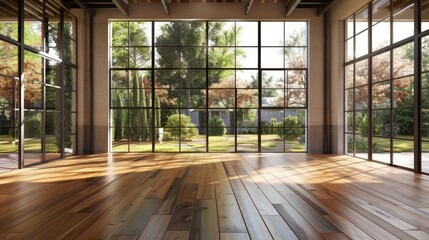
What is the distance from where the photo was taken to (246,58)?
32.0ft

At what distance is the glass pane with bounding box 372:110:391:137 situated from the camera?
7.15 metres

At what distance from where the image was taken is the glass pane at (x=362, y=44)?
8.12 m

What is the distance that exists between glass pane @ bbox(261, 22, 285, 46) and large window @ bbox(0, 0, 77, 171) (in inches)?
210

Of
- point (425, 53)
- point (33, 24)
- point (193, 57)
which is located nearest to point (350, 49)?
point (425, 53)

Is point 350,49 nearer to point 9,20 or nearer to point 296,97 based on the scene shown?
point 296,97

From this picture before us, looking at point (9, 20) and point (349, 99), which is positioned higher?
point (9, 20)

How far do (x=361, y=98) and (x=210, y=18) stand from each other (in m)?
4.57

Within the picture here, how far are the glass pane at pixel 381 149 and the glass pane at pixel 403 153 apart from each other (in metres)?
0.25

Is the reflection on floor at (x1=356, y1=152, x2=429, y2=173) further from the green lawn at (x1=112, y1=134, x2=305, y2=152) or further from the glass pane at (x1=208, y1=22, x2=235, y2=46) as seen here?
the glass pane at (x1=208, y1=22, x2=235, y2=46)

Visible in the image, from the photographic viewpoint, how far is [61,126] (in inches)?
328

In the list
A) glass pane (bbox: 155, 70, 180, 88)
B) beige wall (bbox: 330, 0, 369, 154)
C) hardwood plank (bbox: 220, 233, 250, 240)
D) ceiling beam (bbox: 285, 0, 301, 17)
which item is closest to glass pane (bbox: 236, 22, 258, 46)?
ceiling beam (bbox: 285, 0, 301, 17)

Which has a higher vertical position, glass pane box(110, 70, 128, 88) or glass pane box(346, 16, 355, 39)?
glass pane box(346, 16, 355, 39)

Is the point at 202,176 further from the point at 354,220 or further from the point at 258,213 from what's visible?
the point at 354,220

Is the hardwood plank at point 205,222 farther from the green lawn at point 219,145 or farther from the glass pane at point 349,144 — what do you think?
the glass pane at point 349,144
